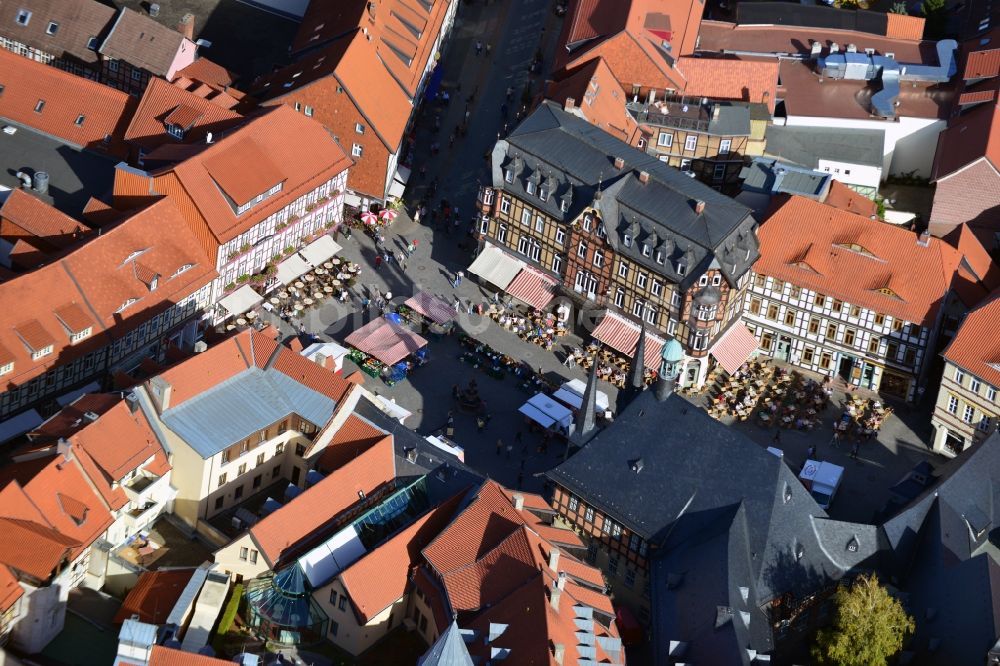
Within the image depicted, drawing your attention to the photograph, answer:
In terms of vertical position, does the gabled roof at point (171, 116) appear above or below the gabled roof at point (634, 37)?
above

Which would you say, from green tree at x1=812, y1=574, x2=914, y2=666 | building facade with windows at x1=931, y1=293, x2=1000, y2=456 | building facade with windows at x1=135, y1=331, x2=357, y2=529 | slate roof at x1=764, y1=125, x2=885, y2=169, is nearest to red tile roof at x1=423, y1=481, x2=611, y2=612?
building facade with windows at x1=135, y1=331, x2=357, y2=529

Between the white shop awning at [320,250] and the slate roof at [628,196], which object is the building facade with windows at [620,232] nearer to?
the slate roof at [628,196]

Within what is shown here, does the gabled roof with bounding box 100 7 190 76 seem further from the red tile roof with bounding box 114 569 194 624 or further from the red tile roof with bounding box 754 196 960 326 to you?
the red tile roof with bounding box 114 569 194 624

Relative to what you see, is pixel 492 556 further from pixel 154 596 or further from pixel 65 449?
pixel 65 449

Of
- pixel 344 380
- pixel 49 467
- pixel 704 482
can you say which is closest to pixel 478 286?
pixel 344 380

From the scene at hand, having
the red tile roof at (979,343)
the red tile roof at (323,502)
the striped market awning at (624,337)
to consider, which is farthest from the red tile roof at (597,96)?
the red tile roof at (323,502)
